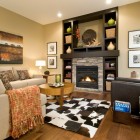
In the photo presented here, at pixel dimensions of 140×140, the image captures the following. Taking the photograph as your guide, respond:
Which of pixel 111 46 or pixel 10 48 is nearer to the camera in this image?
pixel 111 46

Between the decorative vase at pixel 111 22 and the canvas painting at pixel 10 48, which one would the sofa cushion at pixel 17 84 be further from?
the decorative vase at pixel 111 22

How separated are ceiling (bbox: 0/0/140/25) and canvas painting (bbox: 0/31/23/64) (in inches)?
36.0

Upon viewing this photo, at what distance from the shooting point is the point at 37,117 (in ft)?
5.98

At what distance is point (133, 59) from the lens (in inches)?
150

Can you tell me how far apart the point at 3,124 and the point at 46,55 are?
4435mm

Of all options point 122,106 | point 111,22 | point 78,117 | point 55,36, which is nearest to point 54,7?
point 55,36

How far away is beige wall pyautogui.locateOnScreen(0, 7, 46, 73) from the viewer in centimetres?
416

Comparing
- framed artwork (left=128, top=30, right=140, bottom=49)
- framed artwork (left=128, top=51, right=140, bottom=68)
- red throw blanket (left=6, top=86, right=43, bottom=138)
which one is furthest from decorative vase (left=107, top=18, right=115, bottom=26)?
red throw blanket (left=6, top=86, right=43, bottom=138)

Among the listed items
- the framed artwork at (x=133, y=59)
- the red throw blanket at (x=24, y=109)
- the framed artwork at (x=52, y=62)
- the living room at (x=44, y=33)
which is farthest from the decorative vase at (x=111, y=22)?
the red throw blanket at (x=24, y=109)

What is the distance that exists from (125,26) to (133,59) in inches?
43.3

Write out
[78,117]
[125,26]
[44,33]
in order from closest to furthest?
[78,117], [125,26], [44,33]

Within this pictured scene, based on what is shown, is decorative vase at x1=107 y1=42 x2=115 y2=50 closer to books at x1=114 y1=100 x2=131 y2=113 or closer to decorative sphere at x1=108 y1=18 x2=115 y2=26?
decorative sphere at x1=108 y1=18 x2=115 y2=26

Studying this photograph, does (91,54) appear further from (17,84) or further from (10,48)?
(10,48)

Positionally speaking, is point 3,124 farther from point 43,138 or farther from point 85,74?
point 85,74
